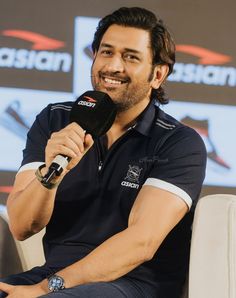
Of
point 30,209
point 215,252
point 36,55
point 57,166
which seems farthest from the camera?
point 36,55

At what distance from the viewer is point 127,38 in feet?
6.89

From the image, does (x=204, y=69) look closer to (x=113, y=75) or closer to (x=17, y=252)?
(x=113, y=75)

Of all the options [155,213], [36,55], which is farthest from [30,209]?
[36,55]

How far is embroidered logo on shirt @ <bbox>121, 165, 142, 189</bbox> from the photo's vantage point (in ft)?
6.44

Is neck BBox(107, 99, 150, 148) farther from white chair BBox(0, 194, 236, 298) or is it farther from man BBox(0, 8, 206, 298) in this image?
white chair BBox(0, 194, 236, 298)

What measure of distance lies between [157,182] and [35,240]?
21.7 inches

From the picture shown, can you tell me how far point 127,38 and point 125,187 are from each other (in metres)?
0.46

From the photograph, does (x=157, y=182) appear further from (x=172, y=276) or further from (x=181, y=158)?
(x=172, y=276)

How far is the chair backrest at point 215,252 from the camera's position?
5.40ft

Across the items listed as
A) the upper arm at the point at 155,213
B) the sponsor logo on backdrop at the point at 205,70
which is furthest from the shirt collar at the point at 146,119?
the sponsor logo on backdrop at the point at 205,70

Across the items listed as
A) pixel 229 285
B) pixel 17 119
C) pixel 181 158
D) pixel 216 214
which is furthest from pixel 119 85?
pixel 17 119

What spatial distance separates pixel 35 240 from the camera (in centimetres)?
224

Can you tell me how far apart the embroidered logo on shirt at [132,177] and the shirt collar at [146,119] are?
12 cm

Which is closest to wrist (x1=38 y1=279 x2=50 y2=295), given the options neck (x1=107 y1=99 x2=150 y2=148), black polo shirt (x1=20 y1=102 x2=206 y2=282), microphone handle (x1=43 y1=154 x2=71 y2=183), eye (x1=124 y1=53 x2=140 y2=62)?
black polo shirt (x1=20 y1=102 x2=206 y2=282)
